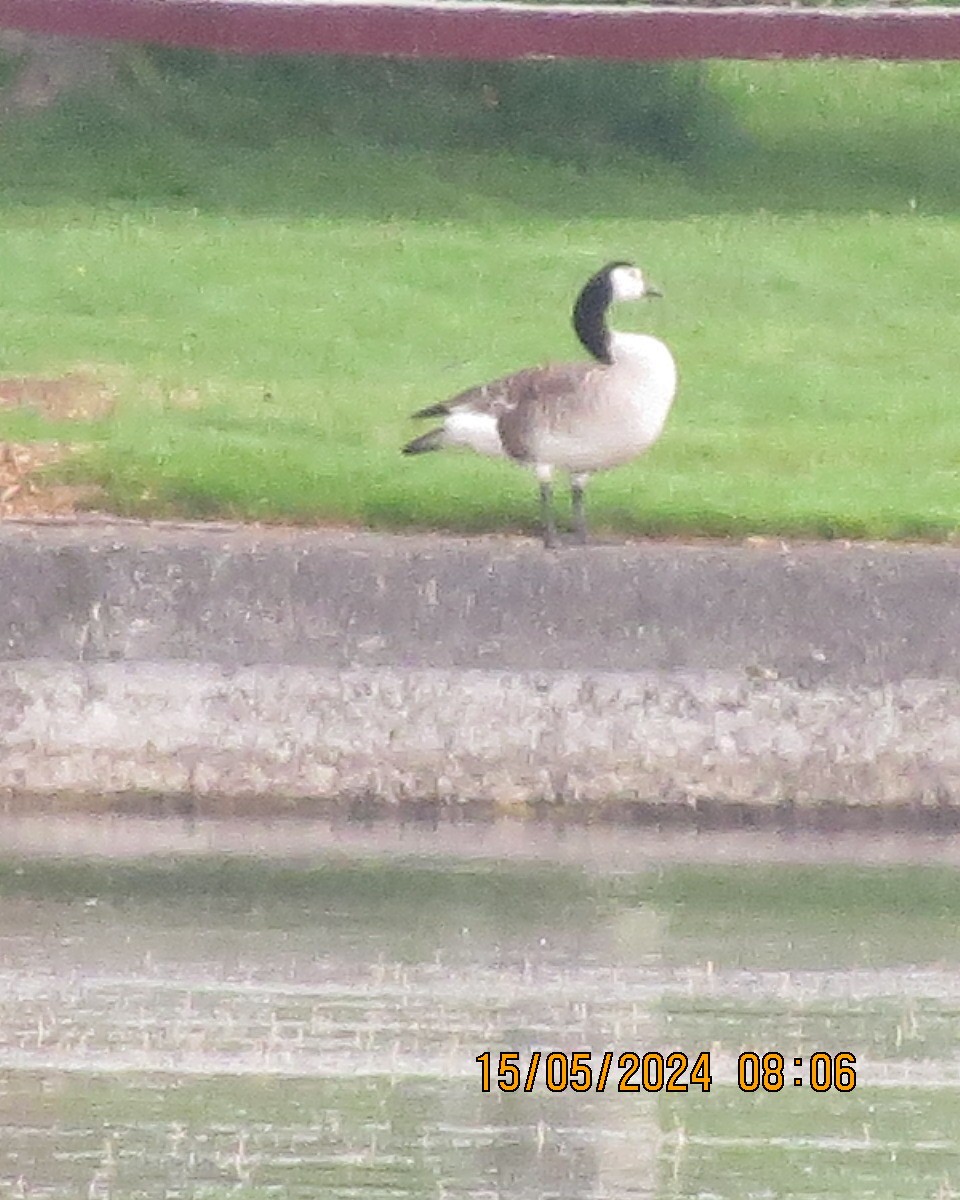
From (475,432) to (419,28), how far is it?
28.9 ft

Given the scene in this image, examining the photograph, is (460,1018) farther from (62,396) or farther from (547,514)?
(62,396)

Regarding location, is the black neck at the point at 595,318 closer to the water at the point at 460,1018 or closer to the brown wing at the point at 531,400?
the brown wing at the point at 531,400

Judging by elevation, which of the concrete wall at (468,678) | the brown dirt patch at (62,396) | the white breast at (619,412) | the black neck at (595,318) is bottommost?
the concrete wall at (468,678)

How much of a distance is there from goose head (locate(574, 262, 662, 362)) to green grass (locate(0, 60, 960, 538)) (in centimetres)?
100

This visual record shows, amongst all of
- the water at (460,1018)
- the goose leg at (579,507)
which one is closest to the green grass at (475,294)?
the goose leg at (579,507)

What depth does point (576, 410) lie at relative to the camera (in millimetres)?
14695

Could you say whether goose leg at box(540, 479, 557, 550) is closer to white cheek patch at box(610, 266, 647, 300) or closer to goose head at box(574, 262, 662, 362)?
goose head at box(574, 262, 662, 362)

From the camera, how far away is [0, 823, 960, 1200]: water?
8555 millimetres
